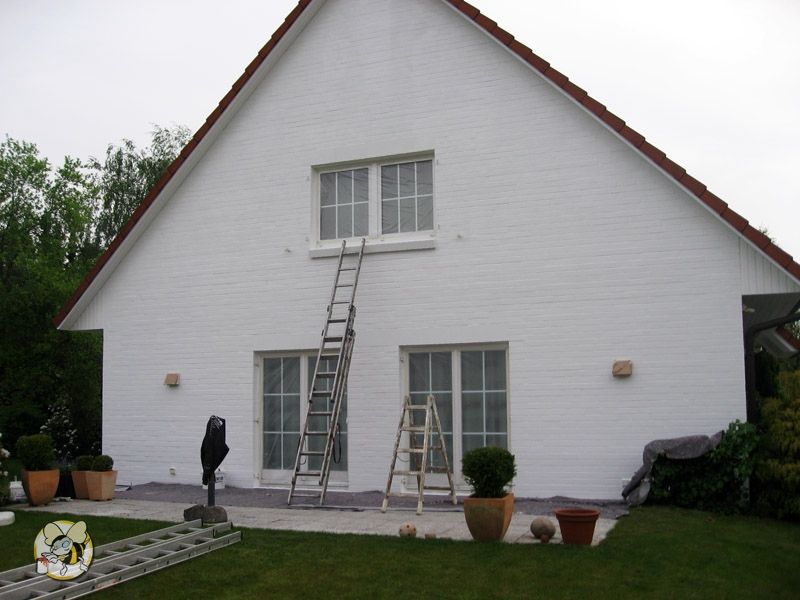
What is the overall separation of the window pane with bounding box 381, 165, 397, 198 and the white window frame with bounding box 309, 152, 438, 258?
0.19 feet

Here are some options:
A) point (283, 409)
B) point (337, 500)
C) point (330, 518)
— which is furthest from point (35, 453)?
point (330, 518)

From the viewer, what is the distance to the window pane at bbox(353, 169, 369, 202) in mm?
12148

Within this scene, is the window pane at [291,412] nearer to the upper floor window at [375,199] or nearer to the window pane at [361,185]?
the upper floor window at [375,199]

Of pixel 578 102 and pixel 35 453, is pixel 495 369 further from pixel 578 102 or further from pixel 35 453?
pixel 35 453

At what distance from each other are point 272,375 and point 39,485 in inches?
135

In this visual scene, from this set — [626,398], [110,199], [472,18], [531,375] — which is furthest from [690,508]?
[110,199]

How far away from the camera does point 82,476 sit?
1118 centimetres

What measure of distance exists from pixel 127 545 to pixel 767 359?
933 cm

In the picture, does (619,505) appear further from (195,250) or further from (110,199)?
(110,199)

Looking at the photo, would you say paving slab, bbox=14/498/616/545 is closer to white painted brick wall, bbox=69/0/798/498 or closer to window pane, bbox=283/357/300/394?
white painted brick wall, bbox=69/0/798/498

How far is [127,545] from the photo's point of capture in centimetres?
757

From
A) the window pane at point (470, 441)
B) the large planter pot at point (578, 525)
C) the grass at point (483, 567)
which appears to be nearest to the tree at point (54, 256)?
the window pane at point (470, 441)

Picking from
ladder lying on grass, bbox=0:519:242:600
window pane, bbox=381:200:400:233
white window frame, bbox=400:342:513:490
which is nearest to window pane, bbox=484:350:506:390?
white window frame, bbox=400:342:513:490

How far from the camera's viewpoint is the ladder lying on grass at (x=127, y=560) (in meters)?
6.02
